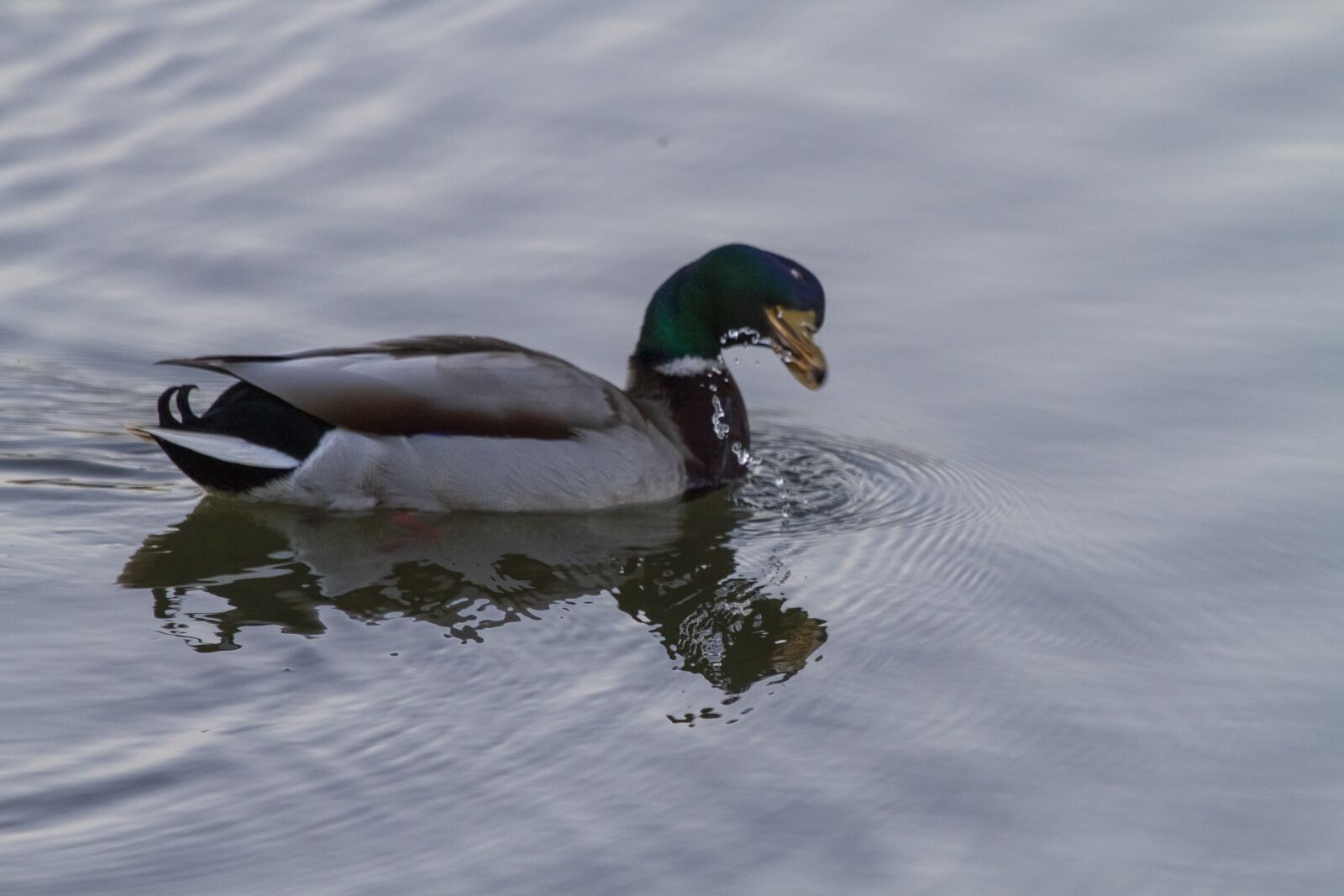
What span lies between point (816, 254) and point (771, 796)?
442 cm

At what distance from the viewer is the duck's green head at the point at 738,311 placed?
7.68 meters

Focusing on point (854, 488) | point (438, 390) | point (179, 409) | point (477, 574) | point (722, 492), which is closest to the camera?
point (477, 574)

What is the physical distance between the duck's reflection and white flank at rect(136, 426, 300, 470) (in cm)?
19

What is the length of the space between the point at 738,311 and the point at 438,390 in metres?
1.25

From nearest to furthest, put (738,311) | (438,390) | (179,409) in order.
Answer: (179,409) → (438,390) → (738,311)

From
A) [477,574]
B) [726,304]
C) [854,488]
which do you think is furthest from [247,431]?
[854,488]

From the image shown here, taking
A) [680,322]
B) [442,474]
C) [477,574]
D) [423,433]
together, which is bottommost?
[477,574]

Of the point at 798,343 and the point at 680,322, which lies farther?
the point at 680,322

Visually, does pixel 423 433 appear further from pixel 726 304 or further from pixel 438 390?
pixel 726 304

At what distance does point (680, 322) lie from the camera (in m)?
7.95

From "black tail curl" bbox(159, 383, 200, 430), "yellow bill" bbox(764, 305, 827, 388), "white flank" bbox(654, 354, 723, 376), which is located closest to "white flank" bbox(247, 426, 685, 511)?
→ "black tail curl" bbox(159, 383, 200, 430)

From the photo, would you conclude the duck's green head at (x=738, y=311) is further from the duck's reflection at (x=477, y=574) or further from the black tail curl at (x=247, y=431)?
the black tail curl at (x=247, y=431)

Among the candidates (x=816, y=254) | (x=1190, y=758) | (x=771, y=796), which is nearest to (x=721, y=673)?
(x=771, y=796)

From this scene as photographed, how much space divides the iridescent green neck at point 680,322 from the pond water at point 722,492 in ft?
1.86
